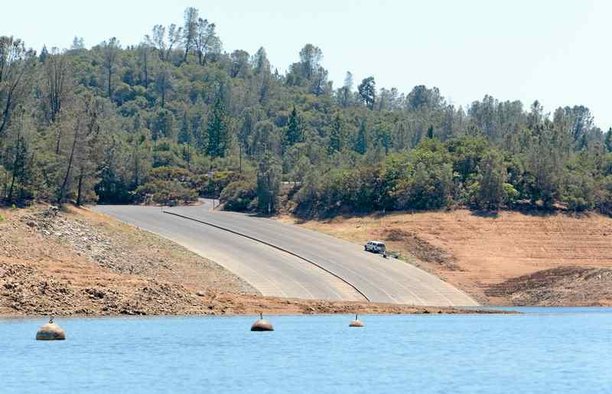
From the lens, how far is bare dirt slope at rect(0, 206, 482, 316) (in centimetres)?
8894

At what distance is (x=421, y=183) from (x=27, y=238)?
198ft

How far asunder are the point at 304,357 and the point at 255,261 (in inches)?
2312

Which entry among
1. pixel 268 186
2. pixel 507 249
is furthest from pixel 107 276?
pixel 268 186

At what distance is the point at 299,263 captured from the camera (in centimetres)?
12212

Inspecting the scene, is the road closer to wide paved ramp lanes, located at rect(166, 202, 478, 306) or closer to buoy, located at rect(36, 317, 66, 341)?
wide paved ramp lanes, located at rect(166, 202, 478, 306)

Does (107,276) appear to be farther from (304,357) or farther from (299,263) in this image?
(304,357)

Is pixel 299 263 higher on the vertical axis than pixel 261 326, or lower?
higher

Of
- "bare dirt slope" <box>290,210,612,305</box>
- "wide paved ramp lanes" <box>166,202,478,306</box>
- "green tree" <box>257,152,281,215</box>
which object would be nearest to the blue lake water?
"wide paved ramp lanes" <box>166,202,478,306</box>

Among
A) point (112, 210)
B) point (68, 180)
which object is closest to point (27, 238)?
point (68, 180)

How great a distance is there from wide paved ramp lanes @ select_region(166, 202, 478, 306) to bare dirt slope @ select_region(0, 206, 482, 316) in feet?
29.6

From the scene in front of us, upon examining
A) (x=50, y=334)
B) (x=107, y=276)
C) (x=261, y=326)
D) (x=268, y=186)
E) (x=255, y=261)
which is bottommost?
(x=50, y=334)

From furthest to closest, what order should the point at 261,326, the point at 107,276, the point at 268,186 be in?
the point at 268,186
the point at 107,276
the point at 261,326

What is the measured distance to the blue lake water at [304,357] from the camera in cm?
5091

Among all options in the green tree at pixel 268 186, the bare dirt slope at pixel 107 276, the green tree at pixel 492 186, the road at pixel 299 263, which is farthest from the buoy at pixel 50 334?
the green tree at pixel 268 186
